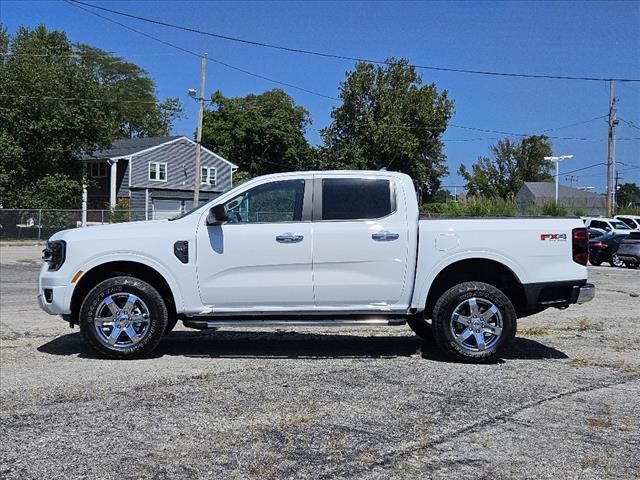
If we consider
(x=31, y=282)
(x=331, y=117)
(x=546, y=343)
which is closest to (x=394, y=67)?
(x=331, y=117)

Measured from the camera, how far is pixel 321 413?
547cm

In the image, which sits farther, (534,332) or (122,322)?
(534,332)

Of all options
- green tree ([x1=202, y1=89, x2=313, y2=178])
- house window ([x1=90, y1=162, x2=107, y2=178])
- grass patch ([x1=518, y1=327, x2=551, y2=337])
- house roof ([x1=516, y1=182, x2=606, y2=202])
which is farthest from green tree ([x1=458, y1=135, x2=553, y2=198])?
grass patch ([x1=518, y1=327, x2=551, y2=337])

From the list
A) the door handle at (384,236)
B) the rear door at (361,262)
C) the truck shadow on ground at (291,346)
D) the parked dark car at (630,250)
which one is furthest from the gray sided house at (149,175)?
the door handle at (384,236)

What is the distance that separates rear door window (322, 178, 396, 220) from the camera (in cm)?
742

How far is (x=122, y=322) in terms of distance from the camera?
734 centimetres

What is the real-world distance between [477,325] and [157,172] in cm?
5011

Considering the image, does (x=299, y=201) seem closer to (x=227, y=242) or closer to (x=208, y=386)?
(x=227, y=242)

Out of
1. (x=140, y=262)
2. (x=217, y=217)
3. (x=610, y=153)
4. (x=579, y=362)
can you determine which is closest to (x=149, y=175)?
(x=610, y=153)

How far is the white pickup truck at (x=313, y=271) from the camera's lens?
728 cm

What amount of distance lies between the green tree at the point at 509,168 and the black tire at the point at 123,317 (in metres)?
81.1

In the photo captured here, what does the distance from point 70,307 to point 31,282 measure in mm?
10608

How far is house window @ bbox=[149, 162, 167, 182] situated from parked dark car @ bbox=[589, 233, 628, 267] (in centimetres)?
3640

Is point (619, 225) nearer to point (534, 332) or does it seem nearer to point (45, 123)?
point (534, 332)
